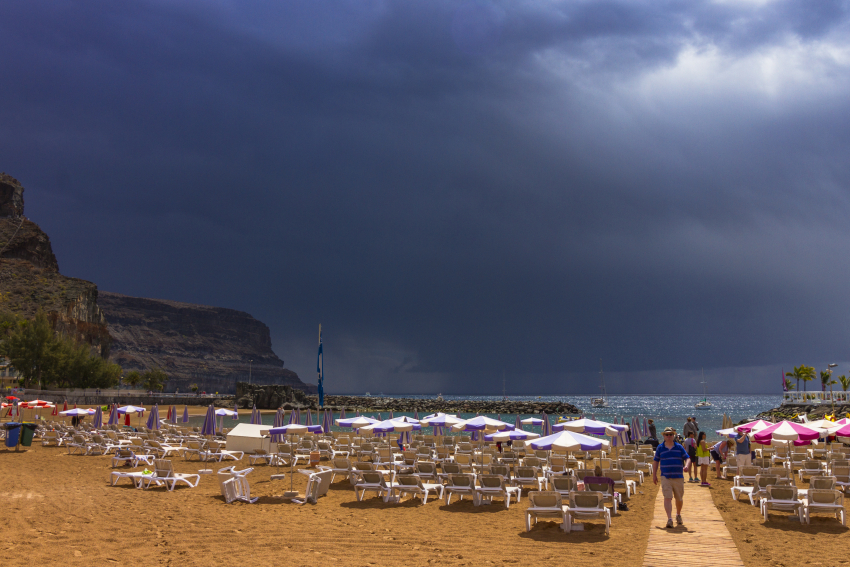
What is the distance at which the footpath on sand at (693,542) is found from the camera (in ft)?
25.1

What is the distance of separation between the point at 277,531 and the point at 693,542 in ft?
21.3

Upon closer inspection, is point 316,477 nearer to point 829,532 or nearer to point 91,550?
point 91,550

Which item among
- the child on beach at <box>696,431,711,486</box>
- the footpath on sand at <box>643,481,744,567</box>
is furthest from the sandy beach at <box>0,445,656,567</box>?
the child on beach at <box>696,431,711,486</box>

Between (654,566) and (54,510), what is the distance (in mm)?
10060

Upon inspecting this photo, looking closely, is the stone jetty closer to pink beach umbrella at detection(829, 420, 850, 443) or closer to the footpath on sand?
pink beach umbrella at detection(829, 420, 850, 443)

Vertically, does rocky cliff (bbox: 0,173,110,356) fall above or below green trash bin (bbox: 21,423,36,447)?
above

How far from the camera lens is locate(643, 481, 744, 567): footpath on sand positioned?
764 cm

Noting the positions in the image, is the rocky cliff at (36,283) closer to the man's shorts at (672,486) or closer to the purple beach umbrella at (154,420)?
the purple beach umbrella at (154,420)

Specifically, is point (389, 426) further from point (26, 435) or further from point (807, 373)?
point (807, 373)

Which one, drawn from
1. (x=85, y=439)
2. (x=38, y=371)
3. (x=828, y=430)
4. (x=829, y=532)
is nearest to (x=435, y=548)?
(x=829, y=532)

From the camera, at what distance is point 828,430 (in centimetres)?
1797

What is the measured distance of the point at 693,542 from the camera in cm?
872

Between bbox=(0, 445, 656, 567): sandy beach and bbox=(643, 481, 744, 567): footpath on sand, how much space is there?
10.9 inches

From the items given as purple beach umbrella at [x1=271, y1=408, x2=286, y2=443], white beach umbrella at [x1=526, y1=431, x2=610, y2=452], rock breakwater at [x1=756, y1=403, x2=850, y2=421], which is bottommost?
rock breakwater at [x1=756, y1=403, x2=850, y2=421]
